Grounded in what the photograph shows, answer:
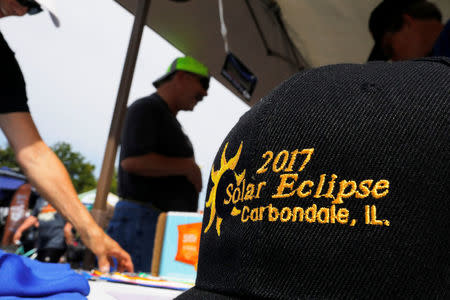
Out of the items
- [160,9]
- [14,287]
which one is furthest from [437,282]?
[160,9]

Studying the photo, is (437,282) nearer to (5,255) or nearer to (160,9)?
(5,255)

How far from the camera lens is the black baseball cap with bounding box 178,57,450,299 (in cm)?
38

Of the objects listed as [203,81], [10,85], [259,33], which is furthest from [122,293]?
[259,33]

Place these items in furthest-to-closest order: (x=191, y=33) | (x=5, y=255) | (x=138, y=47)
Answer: (x=191, y=33), (x=138, y=47), (x=5, y=255)

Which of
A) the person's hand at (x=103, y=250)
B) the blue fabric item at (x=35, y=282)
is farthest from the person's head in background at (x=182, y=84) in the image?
the blue fabric item at (x=35, y=282)

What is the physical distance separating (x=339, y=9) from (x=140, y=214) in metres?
2.03

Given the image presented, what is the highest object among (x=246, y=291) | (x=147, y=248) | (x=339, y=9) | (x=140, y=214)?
(x=339, y=9)

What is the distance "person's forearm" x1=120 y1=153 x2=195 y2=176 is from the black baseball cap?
114 cm

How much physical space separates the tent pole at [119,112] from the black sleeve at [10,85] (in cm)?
72

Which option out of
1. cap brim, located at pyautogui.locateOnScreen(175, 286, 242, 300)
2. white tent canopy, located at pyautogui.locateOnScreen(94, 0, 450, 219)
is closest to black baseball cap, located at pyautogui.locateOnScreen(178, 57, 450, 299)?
cap brim, located at pyautogui.locateOnScreen(175, 286, 242, 300)

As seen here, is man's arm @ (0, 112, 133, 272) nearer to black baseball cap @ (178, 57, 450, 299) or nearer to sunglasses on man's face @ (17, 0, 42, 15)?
sunglasses on man's face @ (17, 0, 42, 15)

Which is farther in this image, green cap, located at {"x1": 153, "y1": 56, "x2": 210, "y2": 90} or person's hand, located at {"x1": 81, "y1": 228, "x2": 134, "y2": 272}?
green cap, located at {"x1": 153, "y1": 56, "x2": 210, "y2": 90}

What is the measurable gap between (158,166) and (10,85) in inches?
26.0

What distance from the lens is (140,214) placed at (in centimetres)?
158
